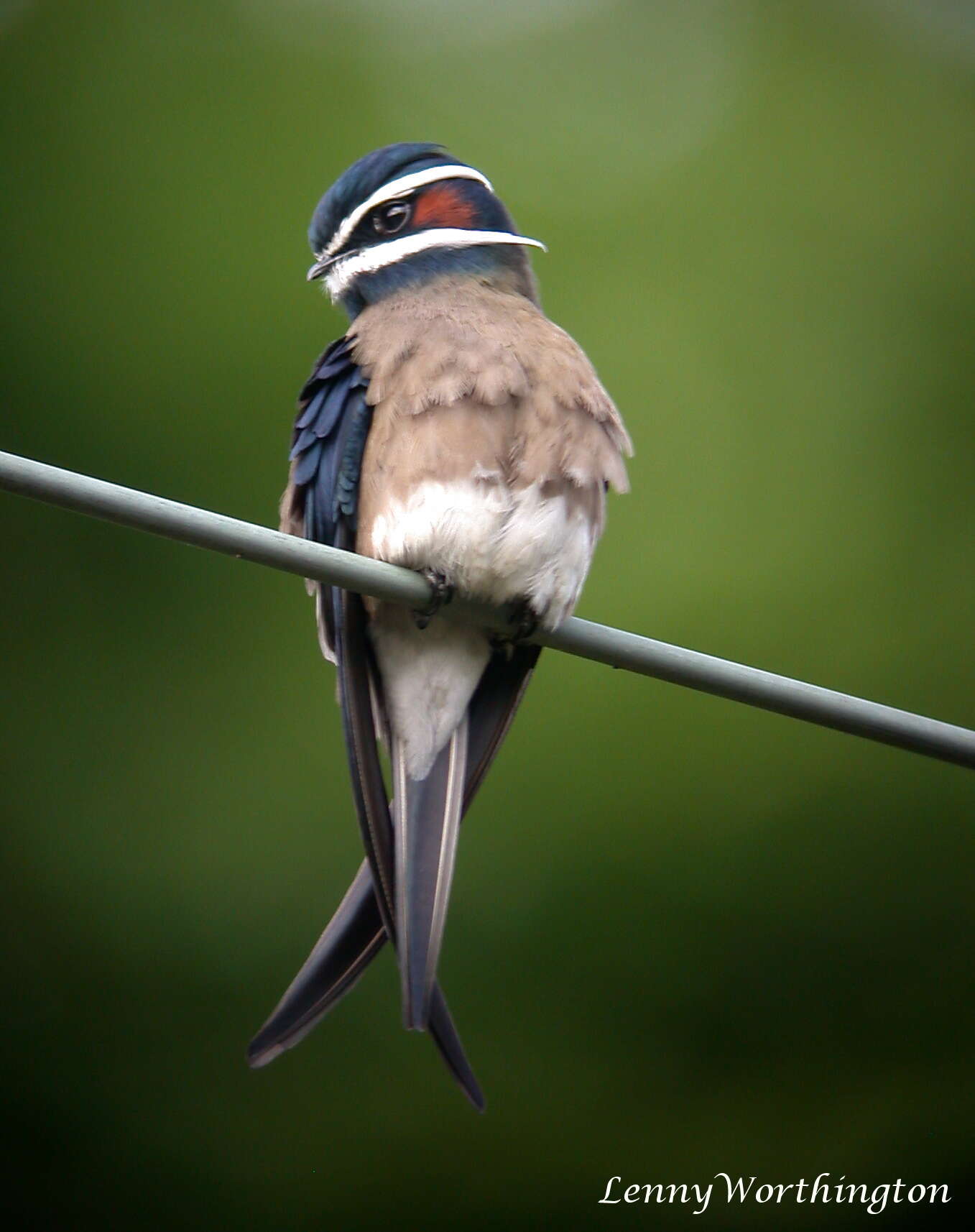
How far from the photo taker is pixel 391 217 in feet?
10.0

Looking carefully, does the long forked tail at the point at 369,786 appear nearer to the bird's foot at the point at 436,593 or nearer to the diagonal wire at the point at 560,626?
the bird's foot at the point at 436,593

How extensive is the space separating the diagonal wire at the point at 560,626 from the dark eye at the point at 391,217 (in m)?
1.27

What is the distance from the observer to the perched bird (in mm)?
2367

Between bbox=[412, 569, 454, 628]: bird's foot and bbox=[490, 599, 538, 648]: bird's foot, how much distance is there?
0.11 m

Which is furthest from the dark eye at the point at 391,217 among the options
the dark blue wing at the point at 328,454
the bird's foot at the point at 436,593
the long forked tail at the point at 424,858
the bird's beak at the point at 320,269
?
the long forked tail at the point at 424,858

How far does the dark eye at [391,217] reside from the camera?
304 cm

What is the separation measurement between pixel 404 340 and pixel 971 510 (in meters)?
2.28

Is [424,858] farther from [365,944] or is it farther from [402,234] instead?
[402,234]

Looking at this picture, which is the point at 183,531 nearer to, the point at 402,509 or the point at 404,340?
the point at 402,509

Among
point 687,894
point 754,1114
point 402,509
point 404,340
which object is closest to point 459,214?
point 404,340

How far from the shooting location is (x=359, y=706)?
2.51 m

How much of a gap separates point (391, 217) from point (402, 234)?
1.9 inches

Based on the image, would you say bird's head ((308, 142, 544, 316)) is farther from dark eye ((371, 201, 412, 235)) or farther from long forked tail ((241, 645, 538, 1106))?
long forked tail ((241, 645, 538, 1106))
